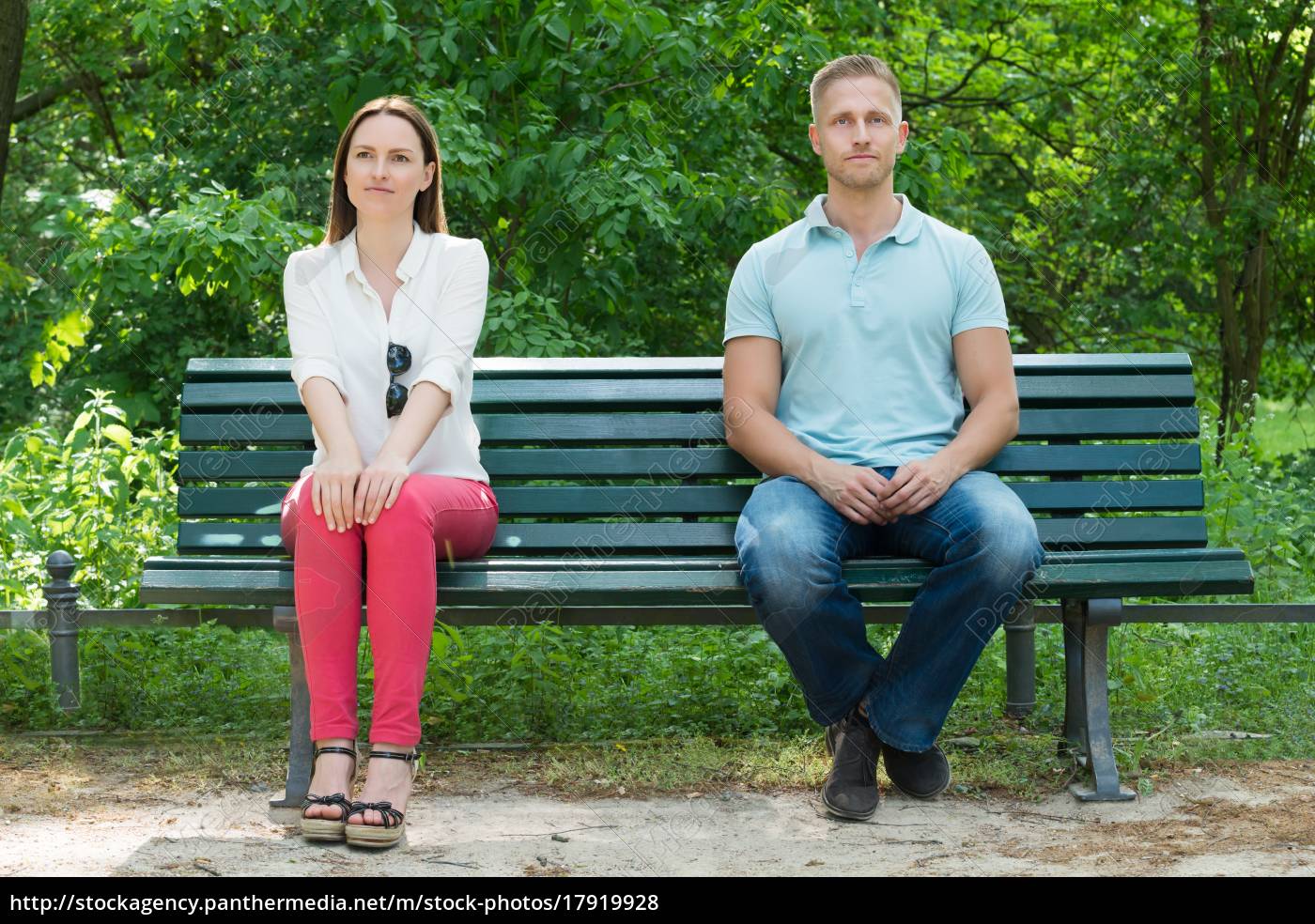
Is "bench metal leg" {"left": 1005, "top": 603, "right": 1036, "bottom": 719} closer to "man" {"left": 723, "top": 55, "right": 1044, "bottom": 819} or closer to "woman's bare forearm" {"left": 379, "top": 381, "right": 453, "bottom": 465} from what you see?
"man" {"left": 723, "top": 55, "right": 1044, "bottom": 819}

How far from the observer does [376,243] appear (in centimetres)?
360

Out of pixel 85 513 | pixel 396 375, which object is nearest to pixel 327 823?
pixel 396 375

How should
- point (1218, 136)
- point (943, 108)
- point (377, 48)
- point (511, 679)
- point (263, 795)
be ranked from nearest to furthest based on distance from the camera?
point (263, 795) → point (511, 679) → point (377, 48) → point (1218, 136) → point (943, 108)

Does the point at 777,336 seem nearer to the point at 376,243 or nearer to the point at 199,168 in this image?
the point at 376,243

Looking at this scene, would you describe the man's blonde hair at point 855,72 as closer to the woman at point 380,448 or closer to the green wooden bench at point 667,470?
the green wooden bench at point 667,470

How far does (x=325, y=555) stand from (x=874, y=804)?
4.56ft

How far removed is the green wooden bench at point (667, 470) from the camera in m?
3.65

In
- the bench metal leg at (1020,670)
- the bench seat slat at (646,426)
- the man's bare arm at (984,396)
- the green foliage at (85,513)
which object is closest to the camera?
the man's bare arm at (984,396)

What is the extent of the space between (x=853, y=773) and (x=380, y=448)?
4.46 feet

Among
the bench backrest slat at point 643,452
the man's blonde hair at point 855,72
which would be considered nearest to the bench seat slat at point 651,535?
the bench backrest slat at point 643,452

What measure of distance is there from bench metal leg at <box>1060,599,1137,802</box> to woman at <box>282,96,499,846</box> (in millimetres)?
1506

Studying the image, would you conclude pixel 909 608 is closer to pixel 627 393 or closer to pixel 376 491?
pixel 627 393
